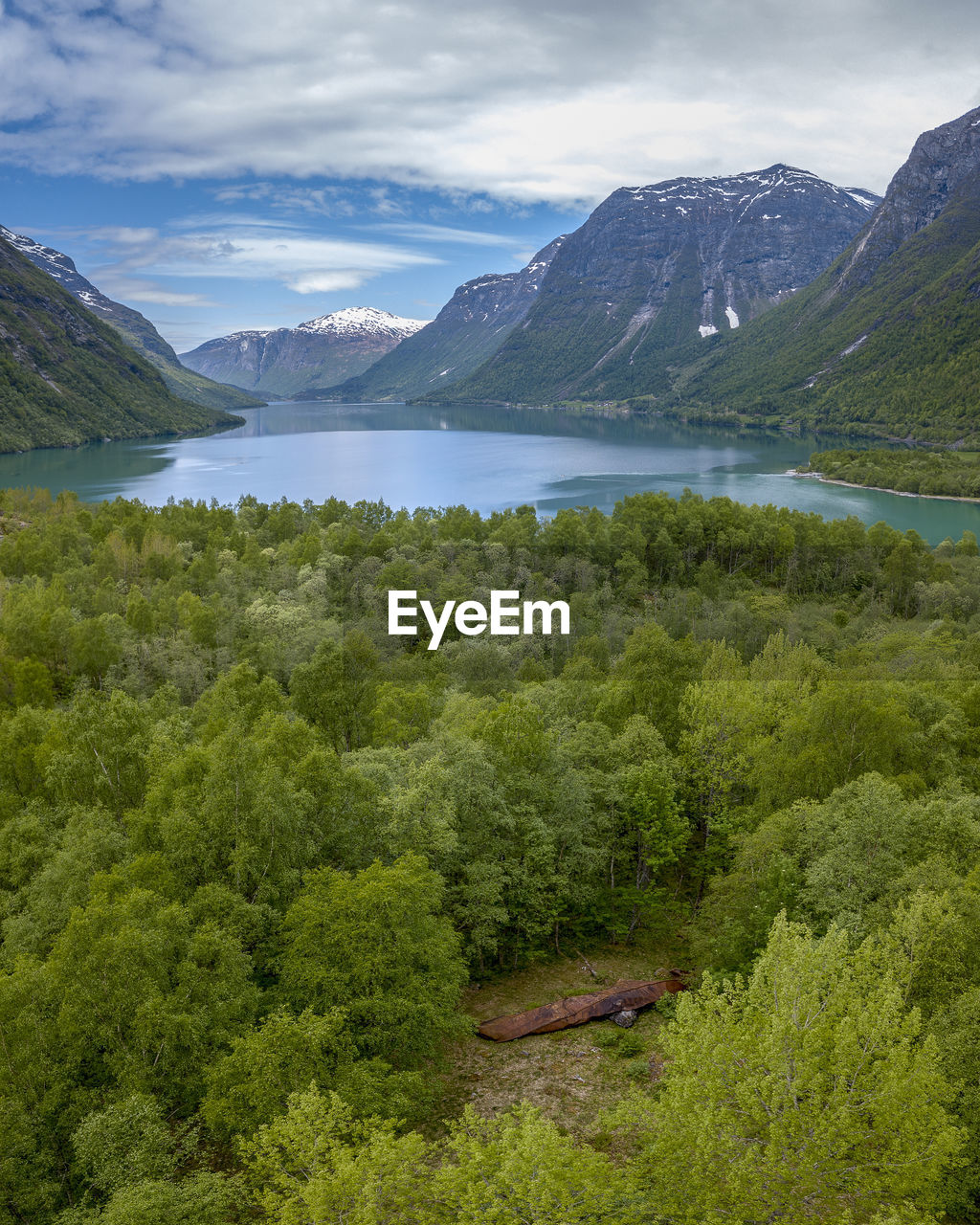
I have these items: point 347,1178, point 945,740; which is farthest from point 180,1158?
point 945,740

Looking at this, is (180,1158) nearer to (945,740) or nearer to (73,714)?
(73,714)

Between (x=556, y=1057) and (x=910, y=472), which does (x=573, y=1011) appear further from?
(x=910, y=472)

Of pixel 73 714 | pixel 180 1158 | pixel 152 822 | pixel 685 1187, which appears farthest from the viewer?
pixel 73 714

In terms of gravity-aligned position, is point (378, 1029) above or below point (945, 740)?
below
